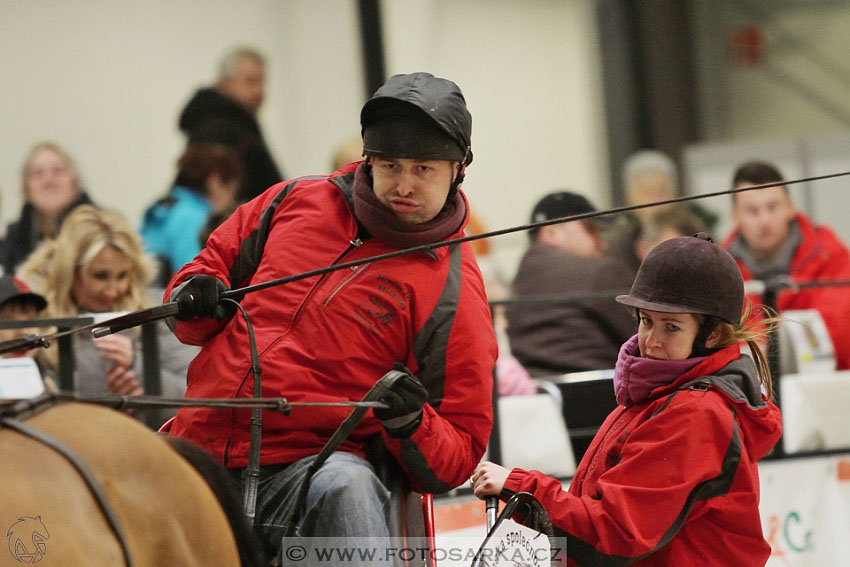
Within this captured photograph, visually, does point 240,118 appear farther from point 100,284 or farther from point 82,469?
point 82,469

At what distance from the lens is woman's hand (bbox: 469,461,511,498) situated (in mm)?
3010

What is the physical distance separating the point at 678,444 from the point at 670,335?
279 millimetres

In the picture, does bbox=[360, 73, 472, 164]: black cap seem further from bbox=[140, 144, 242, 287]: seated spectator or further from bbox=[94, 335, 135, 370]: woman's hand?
bbox=[140, 144, 242, 287]: seated spectator

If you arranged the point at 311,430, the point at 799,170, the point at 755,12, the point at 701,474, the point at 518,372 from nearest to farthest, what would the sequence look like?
the point at 701,474
the point at 311,430
the point at 518,372
the point at 799,170
the point at 755,12

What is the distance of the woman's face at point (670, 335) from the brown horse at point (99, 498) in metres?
1.08

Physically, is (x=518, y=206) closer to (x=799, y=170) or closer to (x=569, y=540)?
(x=799, y=170)

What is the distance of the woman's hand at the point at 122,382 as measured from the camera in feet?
16.3

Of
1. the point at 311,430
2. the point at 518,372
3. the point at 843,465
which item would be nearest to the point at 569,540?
the point at 311,430

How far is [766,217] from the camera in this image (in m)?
6.49

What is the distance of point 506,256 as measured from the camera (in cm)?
1027

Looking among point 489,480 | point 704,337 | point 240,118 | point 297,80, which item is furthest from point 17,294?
point 297,80

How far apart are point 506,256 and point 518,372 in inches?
192

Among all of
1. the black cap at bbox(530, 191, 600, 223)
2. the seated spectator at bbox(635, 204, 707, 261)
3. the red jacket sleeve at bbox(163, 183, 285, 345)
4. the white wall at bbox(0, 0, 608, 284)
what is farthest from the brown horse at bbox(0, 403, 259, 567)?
the white wall at bbox(0, 0, 608, 284)

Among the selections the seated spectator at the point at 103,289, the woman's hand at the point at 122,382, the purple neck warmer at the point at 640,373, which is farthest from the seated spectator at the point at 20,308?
the purple neck warmer at the point at 640,373
